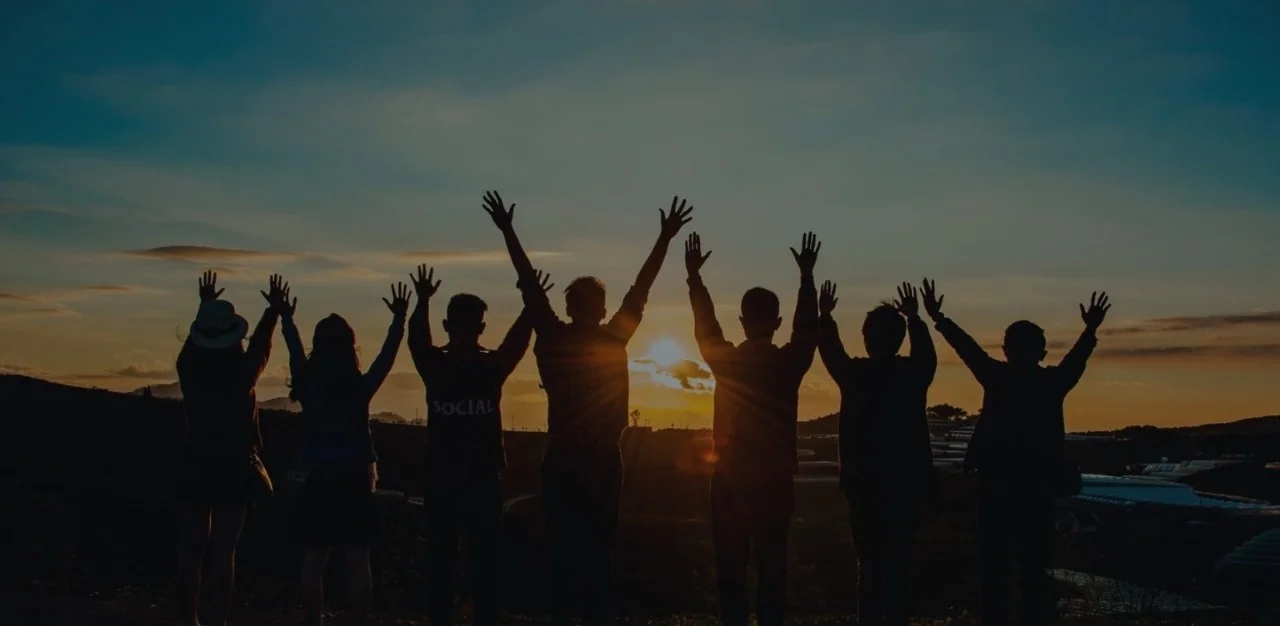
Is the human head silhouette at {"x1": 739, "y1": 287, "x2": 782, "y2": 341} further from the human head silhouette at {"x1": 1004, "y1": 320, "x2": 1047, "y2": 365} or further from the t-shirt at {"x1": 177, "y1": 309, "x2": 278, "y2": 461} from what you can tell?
the t-shirt at {"x1": 177, "y1": 309, "x2": 278, "y2": 461}

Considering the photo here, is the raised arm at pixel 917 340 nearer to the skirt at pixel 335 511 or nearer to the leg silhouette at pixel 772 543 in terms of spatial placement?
the leg silhouette at pixel 772 543

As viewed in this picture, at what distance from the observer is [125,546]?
65.2 feet

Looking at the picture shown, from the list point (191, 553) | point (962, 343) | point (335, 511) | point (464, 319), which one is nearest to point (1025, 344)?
point (962, 343)

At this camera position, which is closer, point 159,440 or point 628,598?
point 628,598

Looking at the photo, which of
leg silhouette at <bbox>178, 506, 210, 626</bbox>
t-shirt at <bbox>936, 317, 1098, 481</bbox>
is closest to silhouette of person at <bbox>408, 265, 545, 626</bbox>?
leg silhouette at <bbox>178, 506, 210, 626</bbox>

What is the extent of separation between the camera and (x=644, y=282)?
24.5ft

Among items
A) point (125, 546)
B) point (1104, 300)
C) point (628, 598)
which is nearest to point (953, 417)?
point (628, 598)

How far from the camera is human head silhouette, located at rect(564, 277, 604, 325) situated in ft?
23.7

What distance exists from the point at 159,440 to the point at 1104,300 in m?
24.1

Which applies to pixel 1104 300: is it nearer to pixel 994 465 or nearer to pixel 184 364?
pixel 994 465

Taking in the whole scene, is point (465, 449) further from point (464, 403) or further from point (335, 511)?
point (335, 511)

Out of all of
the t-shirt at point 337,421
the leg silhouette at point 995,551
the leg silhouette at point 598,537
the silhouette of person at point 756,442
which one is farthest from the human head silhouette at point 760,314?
the t-shirt at point 337,421

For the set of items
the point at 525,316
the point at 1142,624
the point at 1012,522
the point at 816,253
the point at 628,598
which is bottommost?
the point at 628,598

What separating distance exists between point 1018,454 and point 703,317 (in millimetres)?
2505
